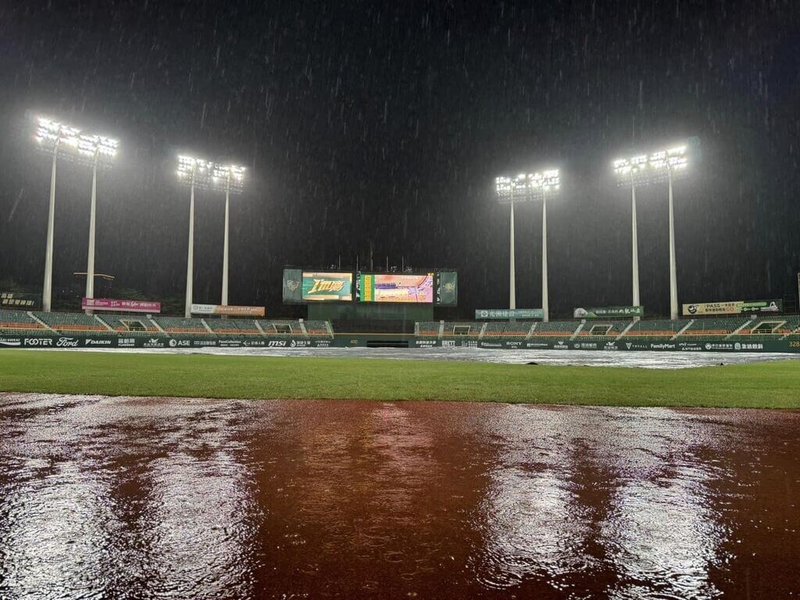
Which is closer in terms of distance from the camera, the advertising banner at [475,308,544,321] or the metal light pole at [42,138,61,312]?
the metal light pole at [42,138,61,312]

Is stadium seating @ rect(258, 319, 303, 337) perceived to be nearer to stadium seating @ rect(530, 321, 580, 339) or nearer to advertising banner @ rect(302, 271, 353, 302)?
advertising banner @ rect(302, 271, 353, 302)

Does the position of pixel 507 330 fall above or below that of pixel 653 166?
below

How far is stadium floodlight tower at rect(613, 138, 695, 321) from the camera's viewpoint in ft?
124

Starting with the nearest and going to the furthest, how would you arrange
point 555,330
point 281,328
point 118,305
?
point 118,305
point 555,330
point 281,328

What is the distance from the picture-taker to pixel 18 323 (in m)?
35.4

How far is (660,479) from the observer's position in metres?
3.47

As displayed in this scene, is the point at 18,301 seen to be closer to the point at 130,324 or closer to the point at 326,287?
the point at 130,324

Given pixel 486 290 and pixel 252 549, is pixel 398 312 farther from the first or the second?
pixel 252 549

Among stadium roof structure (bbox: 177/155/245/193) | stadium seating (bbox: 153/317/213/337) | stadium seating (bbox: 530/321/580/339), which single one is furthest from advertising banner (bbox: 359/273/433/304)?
stadium seating (bbox: 153/317/213/337)

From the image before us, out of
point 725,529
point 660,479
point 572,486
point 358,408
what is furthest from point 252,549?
point 358,408

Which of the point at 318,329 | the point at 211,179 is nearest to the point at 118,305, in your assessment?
the point at 211,179

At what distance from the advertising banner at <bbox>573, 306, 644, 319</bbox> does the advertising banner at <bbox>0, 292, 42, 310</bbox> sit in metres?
51.4

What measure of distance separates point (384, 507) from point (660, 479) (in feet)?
7.03

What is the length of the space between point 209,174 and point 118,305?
15280 mm
